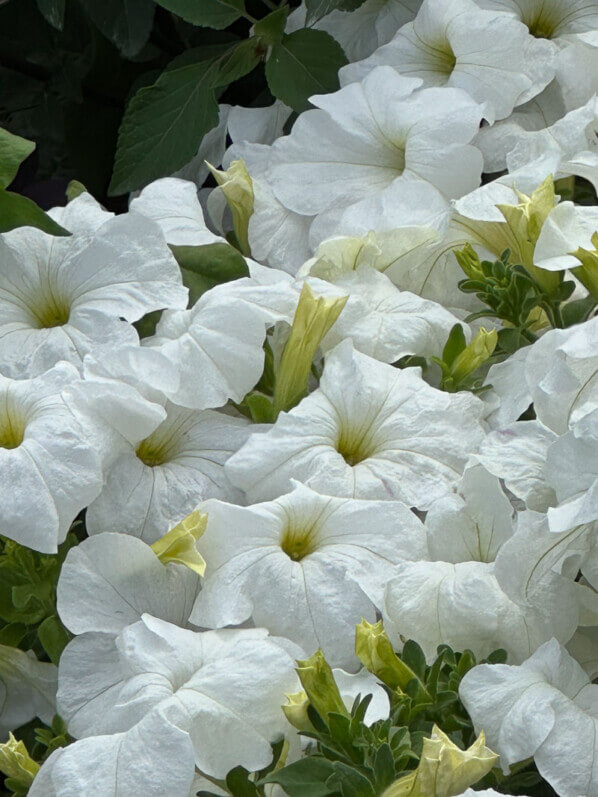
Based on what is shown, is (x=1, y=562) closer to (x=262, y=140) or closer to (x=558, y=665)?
(x=558, y=665)

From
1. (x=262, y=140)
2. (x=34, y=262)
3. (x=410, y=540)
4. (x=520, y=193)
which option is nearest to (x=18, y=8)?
(x=262, y=140)

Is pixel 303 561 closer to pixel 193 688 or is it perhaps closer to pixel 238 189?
pixel 193 688

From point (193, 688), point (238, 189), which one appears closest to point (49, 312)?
point (238, 189)

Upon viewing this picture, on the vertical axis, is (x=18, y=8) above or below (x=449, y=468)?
above

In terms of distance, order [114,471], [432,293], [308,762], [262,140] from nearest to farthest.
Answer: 1. [308,762]
2. [114,471]
3. [432,293]
4. [262,140]

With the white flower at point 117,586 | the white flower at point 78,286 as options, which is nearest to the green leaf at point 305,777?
the white flower at point 117,586

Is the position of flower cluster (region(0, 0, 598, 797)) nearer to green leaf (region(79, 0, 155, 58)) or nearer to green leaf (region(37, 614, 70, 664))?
green leaf (region(37, 614, 70, 664))
